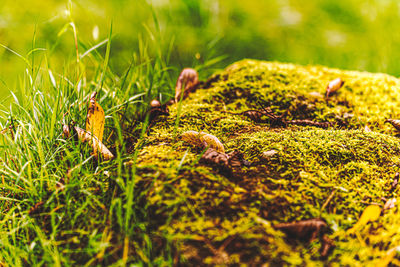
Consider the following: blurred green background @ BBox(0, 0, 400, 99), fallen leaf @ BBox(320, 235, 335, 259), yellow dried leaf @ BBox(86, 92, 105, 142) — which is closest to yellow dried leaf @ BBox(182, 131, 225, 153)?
yellow dried leaf @ BBox(86, 92, 105, 142)

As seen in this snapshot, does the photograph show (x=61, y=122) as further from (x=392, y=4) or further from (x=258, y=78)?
(x=392, y=4)

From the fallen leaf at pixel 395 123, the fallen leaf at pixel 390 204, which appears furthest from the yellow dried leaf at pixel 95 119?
the fallen leaf at pixel 395 123

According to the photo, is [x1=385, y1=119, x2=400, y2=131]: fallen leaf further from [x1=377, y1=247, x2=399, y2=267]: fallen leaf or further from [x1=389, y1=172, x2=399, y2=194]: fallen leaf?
[x1=377, y1=247, x2=399, y2=267]: fallen leaf

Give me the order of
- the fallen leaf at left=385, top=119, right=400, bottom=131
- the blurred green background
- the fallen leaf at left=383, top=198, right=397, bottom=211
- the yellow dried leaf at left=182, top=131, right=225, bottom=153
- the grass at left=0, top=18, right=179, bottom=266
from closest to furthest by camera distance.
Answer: the grass at left=0, top=18, right=179, bottom=266
the fallen leaf at left=383, top=198, right=397, bottom=211
the yellow dried leaf at left=182, top=131, right=225, bottom=153
the fallen leaf at left=385, top=119, right=400, bottom=131
the blurred green background

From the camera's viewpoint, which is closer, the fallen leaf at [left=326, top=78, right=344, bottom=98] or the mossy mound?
the mossy mound

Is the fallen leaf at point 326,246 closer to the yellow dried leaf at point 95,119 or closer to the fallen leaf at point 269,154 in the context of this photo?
the fallen leaf at point 269,154

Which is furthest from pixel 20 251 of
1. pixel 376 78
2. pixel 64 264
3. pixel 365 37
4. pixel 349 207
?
pixel 365 37

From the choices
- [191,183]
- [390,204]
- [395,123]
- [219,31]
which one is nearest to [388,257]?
[390,204]
